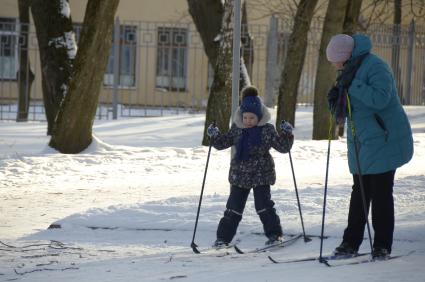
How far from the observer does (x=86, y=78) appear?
46.5 ft

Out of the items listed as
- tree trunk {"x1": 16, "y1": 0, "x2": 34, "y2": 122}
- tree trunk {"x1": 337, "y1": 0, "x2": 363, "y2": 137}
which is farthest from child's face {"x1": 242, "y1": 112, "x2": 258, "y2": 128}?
tree trunk {"x1": 16, "y1": 0, "x2": 34, "y2": 122}

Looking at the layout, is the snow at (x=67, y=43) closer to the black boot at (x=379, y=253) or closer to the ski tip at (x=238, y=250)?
the ski tip at (x=238, y=250)

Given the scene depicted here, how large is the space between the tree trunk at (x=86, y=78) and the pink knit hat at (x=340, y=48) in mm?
7945

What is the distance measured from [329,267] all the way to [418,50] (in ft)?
69.7

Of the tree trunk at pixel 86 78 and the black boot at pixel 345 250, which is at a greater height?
the tree trunk at pixel 86 78

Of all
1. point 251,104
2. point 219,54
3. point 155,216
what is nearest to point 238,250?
point 251,104

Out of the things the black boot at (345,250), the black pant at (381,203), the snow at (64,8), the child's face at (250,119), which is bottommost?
the black boot at (345,250)

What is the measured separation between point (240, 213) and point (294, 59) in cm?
1099

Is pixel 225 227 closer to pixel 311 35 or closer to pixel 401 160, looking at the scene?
pixel 401 160

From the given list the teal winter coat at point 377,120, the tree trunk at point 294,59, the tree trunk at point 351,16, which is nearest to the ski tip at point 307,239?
the teal winter coat at point 377,120

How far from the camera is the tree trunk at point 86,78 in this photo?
46.4ft

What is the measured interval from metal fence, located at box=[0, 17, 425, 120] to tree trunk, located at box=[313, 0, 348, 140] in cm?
286

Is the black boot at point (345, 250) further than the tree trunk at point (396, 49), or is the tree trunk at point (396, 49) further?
the tree trunk at point (396, 49)

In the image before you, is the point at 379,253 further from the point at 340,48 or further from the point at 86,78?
the point at 86,78
